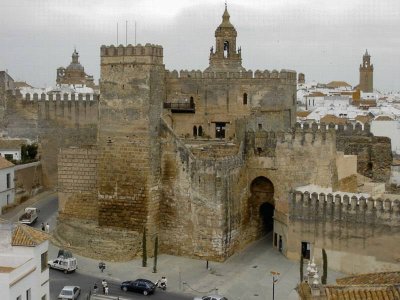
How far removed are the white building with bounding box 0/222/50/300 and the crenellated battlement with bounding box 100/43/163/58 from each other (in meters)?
11.9

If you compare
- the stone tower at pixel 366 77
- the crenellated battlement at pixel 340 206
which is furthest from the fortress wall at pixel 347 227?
the stone tower at pixel 366 77

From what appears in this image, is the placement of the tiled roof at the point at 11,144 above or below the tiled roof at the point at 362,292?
above

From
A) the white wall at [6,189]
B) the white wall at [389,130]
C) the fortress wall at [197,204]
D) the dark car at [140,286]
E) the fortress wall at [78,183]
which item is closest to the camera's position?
the dark car at [140,286]

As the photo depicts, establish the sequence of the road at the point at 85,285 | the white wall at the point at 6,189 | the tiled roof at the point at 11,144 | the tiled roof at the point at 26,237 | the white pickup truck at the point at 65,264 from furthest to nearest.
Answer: the tiled roof at the point at 11,144 < the white wall at the point at 6,189 < the white pickup truck at the point at 65,264 < the road at the point at 85,285 < the tiled roof at the point at 26,237

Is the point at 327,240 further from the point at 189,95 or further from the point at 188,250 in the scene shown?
the point at 189,95

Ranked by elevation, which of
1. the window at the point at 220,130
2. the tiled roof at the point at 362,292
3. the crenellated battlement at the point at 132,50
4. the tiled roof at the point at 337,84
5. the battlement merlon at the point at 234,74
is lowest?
the tiled roof at the point at 362,292

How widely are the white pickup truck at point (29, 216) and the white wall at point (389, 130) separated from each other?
98.0ft

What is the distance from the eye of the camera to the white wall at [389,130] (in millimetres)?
53688

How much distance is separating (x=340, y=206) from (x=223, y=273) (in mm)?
6075

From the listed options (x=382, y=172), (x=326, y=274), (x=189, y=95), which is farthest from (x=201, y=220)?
(x=382, y=172)

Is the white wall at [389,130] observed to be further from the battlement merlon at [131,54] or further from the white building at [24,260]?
the white building at [24,260]

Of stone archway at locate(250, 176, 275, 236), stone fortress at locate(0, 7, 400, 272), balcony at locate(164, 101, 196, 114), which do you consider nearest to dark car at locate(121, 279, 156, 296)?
stone fortress at locate(0, 7, 400, 272)

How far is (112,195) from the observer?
3183 centimetres

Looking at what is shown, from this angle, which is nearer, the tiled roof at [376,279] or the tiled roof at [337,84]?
the tiled roof at [376,279]
